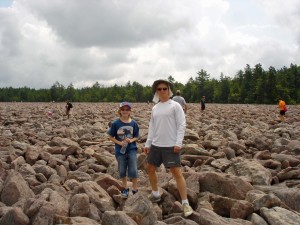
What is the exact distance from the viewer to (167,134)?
20.5 feet

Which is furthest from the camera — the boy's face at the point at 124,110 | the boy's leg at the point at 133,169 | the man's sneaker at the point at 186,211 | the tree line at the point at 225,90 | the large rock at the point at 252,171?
the tree line at the point at 225,90

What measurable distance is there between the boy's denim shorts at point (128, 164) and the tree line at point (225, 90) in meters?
83.3

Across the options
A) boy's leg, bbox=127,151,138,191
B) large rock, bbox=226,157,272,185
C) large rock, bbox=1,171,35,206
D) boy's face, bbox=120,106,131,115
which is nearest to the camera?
large rock, bbox=1,171,35,206

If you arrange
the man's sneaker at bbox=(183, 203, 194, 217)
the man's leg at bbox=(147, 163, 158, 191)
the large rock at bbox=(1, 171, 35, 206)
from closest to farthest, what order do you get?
the man's sneaker at bbox=(183, 203, 194, 217)
the large rock at bbox=(1, 171, 35, 206)
the man's leg at bbox=(147, 163, 158, 191)

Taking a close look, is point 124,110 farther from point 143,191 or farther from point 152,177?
point 143,191

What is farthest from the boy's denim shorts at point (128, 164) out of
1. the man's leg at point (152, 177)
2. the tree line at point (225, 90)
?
the tree line at point (225, 90)

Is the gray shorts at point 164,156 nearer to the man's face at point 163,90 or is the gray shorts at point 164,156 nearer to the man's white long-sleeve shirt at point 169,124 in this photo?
the man's white long-sleeve shirt at point 169,124

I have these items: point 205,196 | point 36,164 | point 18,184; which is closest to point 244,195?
point 205,196

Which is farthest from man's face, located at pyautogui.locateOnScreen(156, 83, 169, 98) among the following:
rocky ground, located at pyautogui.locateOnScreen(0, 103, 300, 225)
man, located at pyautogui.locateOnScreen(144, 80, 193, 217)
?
rocky ground, located at pyautogui.locateOnScreen(0, 103, 300, 225)

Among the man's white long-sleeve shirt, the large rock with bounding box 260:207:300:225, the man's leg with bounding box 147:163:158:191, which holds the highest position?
the man's white long-sleeve shirt

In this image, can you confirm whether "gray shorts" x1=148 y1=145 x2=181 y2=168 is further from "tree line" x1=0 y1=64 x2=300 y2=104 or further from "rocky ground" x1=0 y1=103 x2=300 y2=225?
"tree line" x1=0 y1=64 x2=300 y2=104

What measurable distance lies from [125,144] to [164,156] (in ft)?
3.23

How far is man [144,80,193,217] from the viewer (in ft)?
20.2

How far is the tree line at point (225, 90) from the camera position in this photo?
92.1 metres
